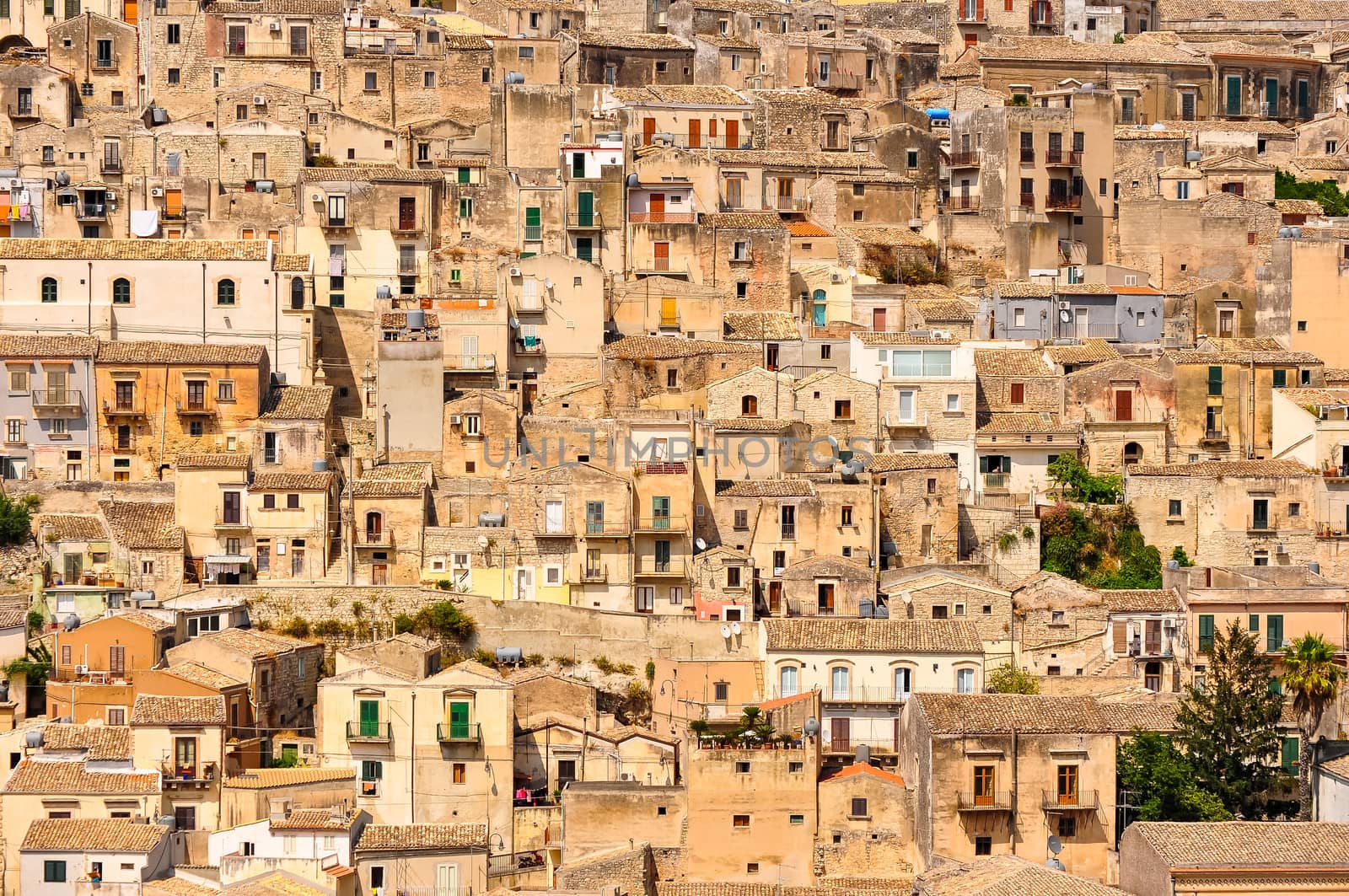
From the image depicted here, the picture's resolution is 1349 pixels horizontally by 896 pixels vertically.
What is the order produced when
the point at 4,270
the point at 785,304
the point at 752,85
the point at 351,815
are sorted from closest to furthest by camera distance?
1. the point at 351,815
2. the point at 4,270
3. the point at 785,304
4. the point at 752,85

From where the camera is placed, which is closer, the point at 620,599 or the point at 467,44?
the point at 620,599

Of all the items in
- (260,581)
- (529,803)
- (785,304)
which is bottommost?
(529,803)

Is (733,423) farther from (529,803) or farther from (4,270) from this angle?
(4,270)

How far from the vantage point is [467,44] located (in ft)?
248

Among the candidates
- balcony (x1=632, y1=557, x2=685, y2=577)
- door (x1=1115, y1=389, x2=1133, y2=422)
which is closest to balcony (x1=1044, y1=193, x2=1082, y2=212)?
door (x1=1115, y1=389, x2=1133, y2=422)

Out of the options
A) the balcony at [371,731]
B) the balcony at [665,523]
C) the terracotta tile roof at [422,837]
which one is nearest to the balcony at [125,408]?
the balcony at [665,523]

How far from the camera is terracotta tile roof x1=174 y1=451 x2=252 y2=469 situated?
57.6m

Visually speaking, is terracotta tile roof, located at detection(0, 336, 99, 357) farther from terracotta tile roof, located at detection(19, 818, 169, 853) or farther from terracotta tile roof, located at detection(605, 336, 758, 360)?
terracotta tile roof, located at detection(19, 818, 169, 853)

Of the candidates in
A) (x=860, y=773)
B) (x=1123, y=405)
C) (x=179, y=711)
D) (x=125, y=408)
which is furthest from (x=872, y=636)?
(x=125, y=408)

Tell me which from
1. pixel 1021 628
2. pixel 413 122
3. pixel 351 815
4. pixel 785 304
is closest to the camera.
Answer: pixel 351 815

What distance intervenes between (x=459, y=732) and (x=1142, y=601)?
1403cm

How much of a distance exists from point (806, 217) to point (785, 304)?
4.69m

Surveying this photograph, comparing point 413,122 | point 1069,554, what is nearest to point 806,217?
point 413,122

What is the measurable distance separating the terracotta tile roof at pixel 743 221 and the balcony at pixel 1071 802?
21.6m
